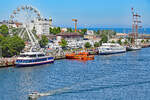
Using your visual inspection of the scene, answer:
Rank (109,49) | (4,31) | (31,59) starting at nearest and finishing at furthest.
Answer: (31,59) → (109,49) → (4,31)

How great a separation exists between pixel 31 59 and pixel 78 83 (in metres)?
9.23

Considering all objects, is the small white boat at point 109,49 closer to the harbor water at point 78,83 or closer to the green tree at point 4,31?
the green tree at point 4,31

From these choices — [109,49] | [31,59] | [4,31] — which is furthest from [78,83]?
[4,31]

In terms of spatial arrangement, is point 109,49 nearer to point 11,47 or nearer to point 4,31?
point 4,31

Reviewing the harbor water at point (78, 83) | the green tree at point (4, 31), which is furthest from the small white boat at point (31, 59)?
the green tree at point (4, 31)

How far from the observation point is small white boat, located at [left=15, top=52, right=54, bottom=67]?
2932 centimetres

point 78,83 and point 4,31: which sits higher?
point 4,31

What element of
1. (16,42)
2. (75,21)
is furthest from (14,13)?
(75,21)

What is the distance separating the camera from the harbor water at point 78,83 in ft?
60.3

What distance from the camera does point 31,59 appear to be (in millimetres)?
29984

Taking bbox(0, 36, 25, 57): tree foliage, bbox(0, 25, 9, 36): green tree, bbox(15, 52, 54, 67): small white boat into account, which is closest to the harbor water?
bbox(15, 52, 54, 67): small white boat

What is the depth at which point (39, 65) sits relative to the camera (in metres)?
31.0

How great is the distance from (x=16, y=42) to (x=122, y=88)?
17.3m

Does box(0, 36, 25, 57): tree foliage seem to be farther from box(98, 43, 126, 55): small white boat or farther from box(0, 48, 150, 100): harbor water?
box(98, 43, 126, 55): small white boat
